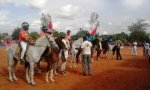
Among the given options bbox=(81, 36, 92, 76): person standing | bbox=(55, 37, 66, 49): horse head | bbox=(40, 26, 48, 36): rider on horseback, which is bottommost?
bbox=(81, 36, 92, 76): person standing

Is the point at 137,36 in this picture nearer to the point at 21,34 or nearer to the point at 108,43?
the point at 108,43

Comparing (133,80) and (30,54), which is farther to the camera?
(133,80)

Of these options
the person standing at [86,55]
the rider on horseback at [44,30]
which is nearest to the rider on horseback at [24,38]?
the rider on horseback at [44,30]

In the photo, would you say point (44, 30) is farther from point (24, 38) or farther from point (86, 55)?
point (86, 55)

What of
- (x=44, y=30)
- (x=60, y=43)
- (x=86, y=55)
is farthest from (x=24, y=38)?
(x=86, y=55)

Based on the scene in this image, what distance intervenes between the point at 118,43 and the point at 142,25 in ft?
251

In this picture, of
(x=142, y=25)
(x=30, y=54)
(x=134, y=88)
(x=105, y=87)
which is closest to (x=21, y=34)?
(x=30, y=54)

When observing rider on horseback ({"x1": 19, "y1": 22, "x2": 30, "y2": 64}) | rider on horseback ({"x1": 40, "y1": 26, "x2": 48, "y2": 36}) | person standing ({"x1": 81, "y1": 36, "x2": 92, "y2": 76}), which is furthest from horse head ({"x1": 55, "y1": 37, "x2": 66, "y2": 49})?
person standing ({"x1": 81, "y1": 36, "x2": 92, "y2": 76})

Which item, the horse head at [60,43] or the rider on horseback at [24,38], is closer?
the rider on horseback at [24,38]

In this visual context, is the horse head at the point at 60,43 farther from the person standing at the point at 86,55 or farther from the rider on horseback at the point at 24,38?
the person standing at the point at 86,55

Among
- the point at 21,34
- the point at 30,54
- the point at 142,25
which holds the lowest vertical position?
the point at 30,54

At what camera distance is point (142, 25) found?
99875 mm

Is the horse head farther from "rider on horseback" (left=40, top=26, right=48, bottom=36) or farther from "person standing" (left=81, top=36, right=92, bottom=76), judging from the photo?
"person standing" (left=81, top=36, right=92, bottom=76)

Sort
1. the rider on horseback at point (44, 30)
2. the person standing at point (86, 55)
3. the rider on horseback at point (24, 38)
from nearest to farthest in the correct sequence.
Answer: the rider on horseback at point (24, 38) < the rider on horseback at point (44, 30) < the person standing at point (86, 55)
